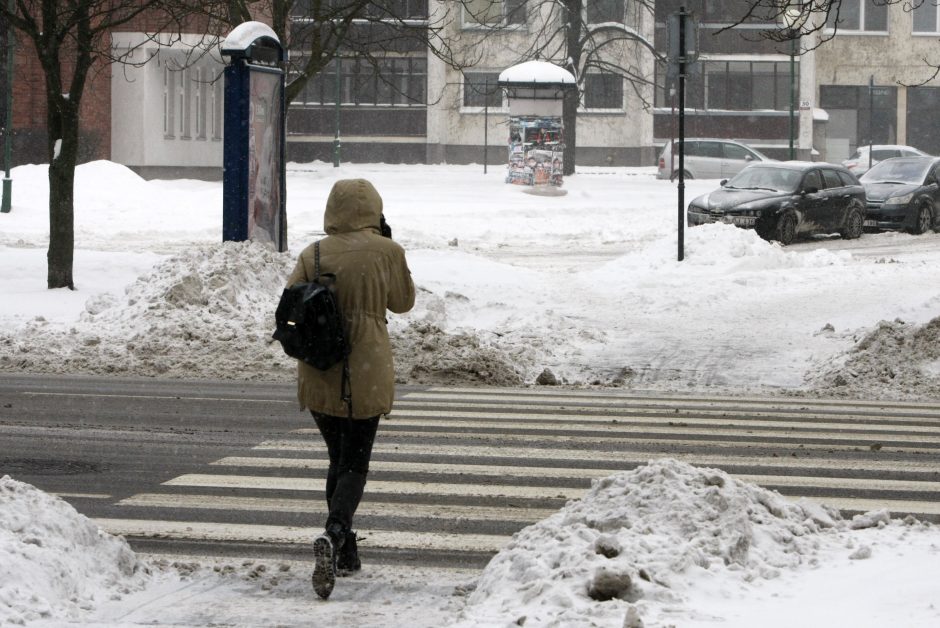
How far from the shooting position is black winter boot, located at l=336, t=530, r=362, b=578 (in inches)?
254

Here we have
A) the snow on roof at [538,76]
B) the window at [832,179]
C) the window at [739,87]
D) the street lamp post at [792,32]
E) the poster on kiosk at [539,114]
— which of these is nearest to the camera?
the street lamp post at [792,32]

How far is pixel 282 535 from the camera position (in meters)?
7.20

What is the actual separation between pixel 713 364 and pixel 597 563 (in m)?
9.05

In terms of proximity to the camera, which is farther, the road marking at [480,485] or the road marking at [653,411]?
the road marking at [653,411]

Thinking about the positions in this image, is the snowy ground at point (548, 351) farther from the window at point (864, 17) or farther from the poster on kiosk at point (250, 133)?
the window at point (864, 17)

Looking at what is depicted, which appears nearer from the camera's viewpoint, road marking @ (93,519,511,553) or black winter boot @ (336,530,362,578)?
black winter boot @ (336,530,362,578)

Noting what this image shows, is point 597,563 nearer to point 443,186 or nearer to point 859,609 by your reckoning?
point 859,609

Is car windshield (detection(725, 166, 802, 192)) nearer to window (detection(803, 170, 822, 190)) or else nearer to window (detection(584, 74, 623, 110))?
window (detection(803, 170, 822, 190))

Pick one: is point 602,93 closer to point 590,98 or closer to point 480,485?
point 590,98

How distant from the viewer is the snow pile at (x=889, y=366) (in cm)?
1312

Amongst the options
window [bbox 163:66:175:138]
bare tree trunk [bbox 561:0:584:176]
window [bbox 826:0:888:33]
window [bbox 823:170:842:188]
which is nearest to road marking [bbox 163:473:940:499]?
window [bbox 823:170:842:188]

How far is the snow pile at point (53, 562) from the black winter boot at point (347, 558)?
0.82m

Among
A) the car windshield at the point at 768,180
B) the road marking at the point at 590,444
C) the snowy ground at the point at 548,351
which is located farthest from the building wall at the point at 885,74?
the road marking at the point at 590,444

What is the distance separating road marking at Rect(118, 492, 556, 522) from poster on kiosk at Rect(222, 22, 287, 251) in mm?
9205
